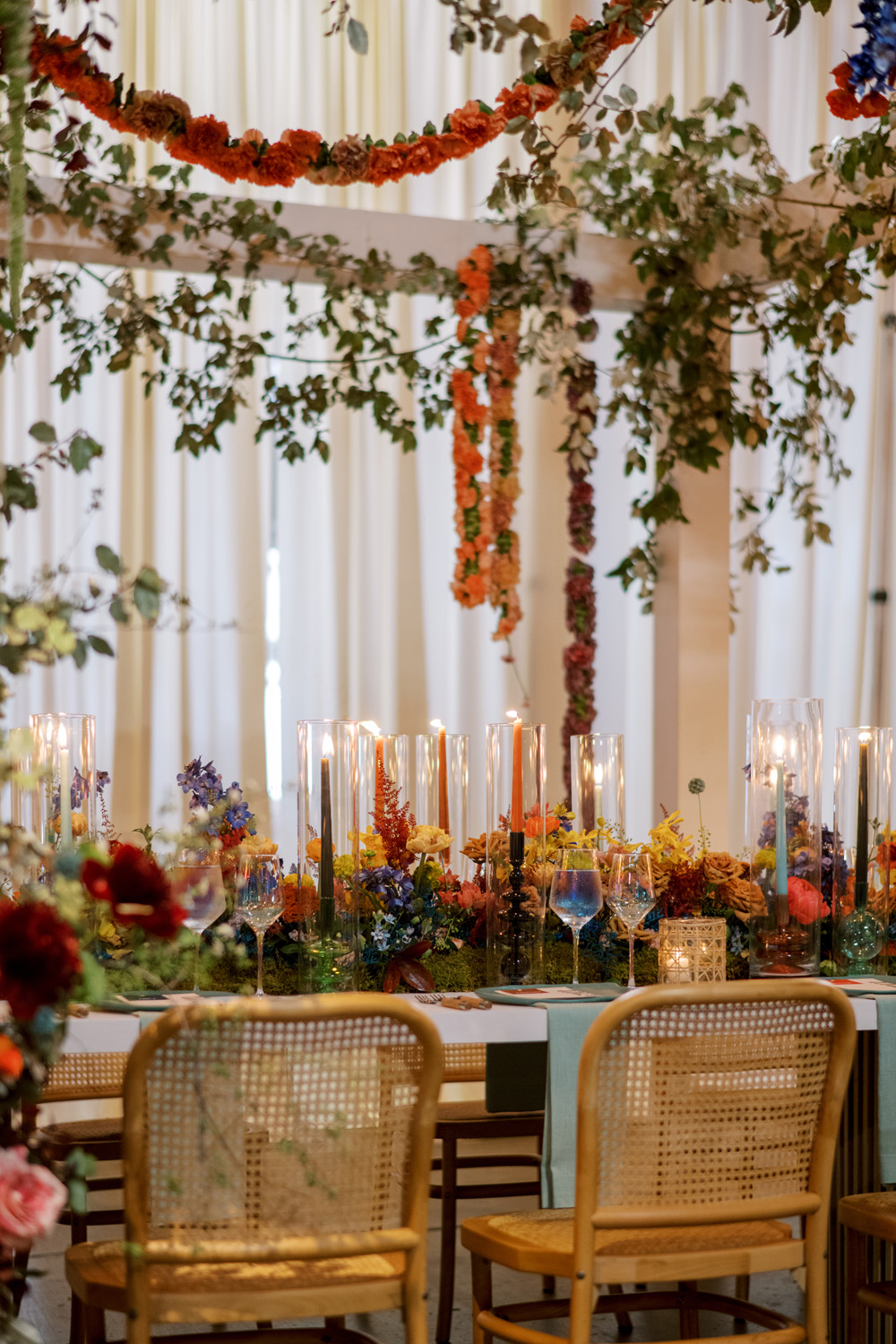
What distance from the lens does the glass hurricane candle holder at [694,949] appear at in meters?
2.58

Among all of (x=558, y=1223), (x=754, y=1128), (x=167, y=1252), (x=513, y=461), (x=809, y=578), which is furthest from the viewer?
(x=809, y=578)

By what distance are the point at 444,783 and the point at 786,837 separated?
0.82 metres

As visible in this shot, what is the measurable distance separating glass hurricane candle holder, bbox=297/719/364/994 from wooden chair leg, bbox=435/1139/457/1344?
2.24 ft

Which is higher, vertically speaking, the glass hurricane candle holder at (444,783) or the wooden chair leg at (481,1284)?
the glass hurricane candle holder at (444,783)

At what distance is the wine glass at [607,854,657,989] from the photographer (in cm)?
250

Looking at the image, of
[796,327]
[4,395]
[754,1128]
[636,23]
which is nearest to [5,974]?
[754,1128]

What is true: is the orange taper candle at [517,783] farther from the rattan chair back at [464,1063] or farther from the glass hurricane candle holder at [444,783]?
the rattan chair back at [464,1063]

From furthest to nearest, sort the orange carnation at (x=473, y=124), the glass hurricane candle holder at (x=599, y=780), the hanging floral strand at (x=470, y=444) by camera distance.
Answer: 1. the hanging floral strand at (x=470, y=444)
2. the orange carnation at (x=473, y=124)
3. the glass hurricane candle holder at (x=599, y=780)

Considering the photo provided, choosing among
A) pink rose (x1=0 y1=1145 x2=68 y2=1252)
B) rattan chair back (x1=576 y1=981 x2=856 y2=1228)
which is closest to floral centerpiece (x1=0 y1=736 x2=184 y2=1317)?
pink rose (x1=0 y1=1145 x2=68 y2=1252)

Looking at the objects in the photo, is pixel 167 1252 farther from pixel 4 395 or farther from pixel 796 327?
pixel 4 395

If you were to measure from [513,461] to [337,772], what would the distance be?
8.54 ft

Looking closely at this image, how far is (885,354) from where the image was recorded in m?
6.17

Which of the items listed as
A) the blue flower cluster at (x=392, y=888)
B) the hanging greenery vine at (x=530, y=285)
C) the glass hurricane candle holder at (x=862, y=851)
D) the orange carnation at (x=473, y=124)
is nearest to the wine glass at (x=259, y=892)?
the blue flower cluster at (x=392, y=888)

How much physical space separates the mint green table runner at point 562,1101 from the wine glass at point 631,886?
27 cm
